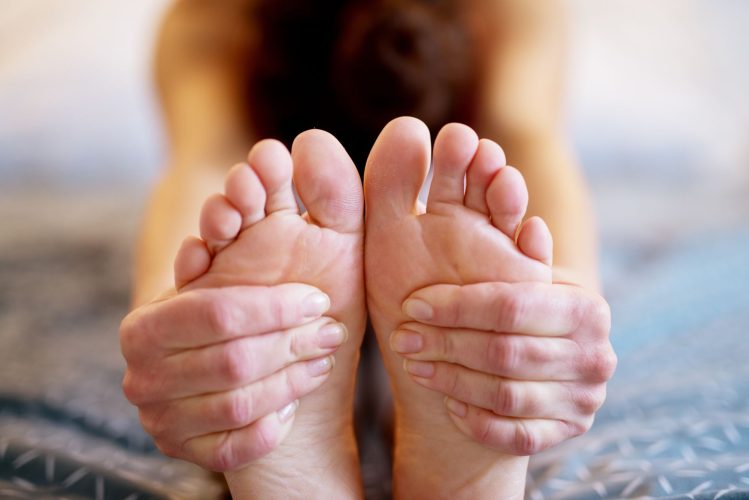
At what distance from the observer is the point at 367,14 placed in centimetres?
88

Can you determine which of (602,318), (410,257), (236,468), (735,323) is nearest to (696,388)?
(735,323)

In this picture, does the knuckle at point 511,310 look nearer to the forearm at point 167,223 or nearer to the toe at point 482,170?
the toe at point 482,170

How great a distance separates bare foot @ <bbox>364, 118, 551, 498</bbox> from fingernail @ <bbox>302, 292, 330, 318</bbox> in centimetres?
5

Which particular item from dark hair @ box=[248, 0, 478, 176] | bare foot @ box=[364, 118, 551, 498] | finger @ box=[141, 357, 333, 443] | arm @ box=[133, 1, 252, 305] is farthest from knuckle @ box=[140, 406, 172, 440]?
dark hair @ box=[248, 0, 478, 176]

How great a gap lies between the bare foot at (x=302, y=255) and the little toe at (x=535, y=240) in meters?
0.14

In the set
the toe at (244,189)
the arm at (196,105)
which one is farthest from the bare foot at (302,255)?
the arm at (196,105)

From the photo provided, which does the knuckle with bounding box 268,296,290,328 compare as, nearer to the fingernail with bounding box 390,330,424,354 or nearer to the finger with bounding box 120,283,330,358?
the finger with bounding box 120,283,330,358

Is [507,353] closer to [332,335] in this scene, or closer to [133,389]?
[332,335]

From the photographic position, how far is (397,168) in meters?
0.57

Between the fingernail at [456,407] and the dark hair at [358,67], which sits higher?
the dark hair at [358,67]

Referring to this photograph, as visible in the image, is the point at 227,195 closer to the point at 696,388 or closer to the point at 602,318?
the point at 602,318

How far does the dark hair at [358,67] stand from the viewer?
836 mm

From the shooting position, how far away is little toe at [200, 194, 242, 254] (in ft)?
1.73

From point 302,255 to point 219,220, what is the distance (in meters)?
0.08
